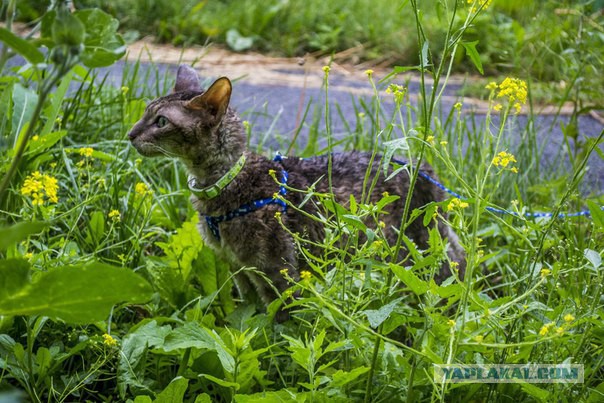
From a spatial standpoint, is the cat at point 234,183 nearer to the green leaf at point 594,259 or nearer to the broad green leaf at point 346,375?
the broad green leaf at point 346,375

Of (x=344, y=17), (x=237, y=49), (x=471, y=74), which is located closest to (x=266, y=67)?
(x=237, y=49)

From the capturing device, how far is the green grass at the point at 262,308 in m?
1.65

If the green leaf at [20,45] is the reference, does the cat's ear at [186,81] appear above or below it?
below

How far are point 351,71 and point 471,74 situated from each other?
973 mm

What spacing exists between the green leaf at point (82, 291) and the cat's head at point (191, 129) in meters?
1.56

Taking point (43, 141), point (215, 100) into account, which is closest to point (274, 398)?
point (215, 100)

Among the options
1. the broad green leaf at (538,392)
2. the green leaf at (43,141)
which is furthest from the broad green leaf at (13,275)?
the green leaf at (43,141)

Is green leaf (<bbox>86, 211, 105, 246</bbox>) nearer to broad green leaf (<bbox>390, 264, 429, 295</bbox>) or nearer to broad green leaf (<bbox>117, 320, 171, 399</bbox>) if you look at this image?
broad green leaf (<bbox>117, 320, 171, 399</bbox>)

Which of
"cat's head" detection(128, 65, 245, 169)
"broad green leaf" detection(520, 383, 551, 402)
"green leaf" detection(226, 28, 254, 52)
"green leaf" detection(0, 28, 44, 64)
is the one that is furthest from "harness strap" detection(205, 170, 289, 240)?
"green leaf" detection(226, 28, 254, 52)

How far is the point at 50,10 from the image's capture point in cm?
133

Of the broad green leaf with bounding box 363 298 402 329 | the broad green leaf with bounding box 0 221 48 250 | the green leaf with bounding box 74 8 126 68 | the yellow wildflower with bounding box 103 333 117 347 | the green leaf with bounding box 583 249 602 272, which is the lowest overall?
the yellow wildflower with bounding box 103 333 117 347

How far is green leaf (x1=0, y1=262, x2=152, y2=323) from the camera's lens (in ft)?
4.44

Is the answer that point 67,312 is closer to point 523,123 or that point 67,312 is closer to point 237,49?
point 523,123

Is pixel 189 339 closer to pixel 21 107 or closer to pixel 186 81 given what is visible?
pixel 186 81
